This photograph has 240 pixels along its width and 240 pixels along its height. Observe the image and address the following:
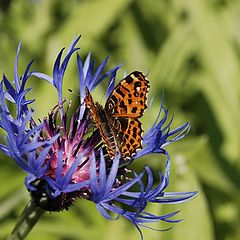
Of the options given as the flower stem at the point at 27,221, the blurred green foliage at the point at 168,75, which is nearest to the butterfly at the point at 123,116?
the flower stem at the point at 27,221

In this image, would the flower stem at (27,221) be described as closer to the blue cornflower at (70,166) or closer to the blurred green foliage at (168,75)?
the blue cornflower at (70,166)

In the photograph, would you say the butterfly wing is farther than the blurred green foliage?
No

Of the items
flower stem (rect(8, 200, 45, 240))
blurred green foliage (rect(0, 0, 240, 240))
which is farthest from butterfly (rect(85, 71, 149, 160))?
blurred green foliage (rect(0, 0, 240, 240))

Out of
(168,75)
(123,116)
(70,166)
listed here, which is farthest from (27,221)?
(168,75)

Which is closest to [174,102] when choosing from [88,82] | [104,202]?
[88,82]

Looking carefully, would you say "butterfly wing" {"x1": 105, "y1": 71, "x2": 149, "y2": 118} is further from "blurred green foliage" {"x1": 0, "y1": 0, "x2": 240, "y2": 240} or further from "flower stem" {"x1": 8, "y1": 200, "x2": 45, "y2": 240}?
"blurred green foliage" {"x1": 0, "y1": 0, "x2": 240, "y2": 240}

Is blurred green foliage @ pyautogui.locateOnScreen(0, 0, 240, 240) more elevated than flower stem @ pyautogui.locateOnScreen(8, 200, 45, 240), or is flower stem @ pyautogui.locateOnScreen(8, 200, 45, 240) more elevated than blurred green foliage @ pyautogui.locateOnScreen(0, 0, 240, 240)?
flower stem @ pyautogui.locateOnScreen(8, 200, 45, 240)

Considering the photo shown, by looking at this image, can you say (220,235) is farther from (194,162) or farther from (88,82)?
(88,82)
